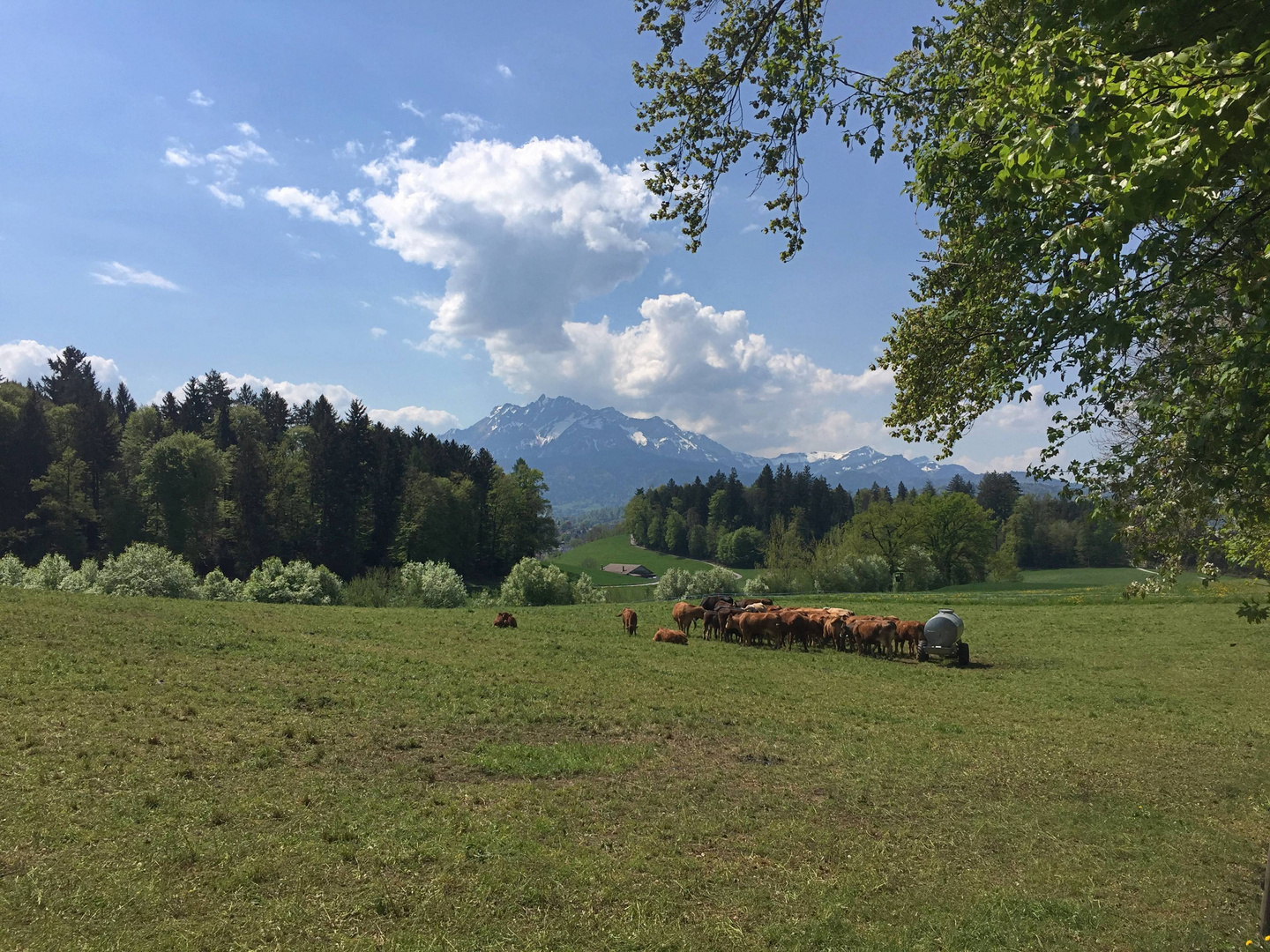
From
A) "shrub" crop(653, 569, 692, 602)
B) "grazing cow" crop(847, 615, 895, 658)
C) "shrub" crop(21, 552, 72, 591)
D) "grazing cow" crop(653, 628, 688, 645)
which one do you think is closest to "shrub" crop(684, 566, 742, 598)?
"shrub" crop(653, 569, 692, 602)

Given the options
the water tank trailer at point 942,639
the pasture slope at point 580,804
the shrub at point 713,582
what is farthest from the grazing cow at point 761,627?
the shrub at point 713,582

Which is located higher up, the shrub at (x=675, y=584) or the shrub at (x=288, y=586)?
the shrub at (x=288, y=586)

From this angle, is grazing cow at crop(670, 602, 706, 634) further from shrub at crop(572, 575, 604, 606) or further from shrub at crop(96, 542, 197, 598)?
shrub at crop(96, 542, 197, 598)

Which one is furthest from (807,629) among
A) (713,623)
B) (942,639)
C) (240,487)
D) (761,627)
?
(240,487)

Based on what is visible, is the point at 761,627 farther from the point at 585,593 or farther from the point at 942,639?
the point at 585,593

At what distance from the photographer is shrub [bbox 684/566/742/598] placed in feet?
208

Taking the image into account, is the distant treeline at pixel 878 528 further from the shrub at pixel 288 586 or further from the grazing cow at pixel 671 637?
the shrub at pixel 288 586

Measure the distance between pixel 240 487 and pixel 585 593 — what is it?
162 ft

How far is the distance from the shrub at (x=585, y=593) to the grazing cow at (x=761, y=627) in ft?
88.9

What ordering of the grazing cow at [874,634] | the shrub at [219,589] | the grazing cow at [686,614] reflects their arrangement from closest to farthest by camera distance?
the grazing cow at [874,634]
the grazing cow at [686,614]
the shrub at [219,589]

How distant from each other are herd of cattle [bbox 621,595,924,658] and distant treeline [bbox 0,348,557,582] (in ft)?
210

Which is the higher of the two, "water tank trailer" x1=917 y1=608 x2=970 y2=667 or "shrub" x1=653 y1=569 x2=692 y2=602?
"water tank trailer" x1=917 y1=608 x2=970 y2=667

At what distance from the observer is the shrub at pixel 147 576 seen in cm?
3459

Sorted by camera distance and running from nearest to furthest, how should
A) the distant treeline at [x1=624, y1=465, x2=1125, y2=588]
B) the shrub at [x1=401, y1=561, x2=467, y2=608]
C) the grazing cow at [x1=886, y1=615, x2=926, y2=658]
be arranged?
1. the grazing cow at [x1=886, y1=615, x2=926, y2=658]
2. the shrub at [x1=401, y1=561, x2=467, y2=608]
3. the distant treeline at [x1=624, y1=465, x2=1125, y2=588]
